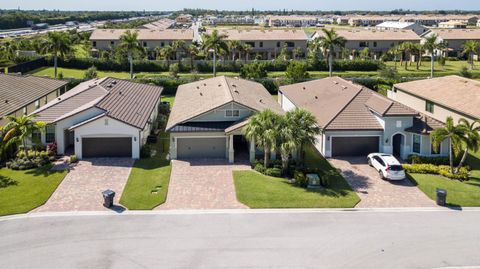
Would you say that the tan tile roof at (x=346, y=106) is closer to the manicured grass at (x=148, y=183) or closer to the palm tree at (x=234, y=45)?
the manicured grass at (x=148, y=183)

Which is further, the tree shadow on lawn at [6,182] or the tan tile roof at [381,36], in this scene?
the tan tile roof at [381,36]

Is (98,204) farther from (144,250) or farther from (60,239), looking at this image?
(144,250)

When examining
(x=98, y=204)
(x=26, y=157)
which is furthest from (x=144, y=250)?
(x=26, y=157)

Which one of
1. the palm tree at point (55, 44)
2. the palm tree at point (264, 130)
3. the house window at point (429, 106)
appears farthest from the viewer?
the palm tree at point (55, 44)

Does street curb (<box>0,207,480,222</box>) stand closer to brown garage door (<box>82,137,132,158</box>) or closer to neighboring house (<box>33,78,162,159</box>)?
neighboring house (<box>33,78,162,159</box>)

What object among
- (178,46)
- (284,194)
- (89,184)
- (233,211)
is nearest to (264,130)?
(284,194)

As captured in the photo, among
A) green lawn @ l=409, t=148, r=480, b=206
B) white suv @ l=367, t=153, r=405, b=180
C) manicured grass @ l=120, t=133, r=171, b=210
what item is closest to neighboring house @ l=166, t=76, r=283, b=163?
manicured grass @ l=120, t=133, r=171, b=210

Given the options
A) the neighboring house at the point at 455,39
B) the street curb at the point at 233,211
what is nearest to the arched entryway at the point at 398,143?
the street curb at the point at 233,211
